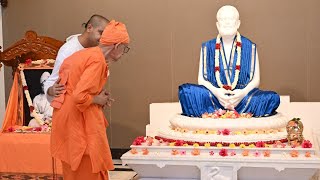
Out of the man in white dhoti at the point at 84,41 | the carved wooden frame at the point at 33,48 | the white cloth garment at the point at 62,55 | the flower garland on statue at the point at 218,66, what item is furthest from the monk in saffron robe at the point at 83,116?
the carved wooden frame at the point at 33,48

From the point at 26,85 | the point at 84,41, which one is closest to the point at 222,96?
the point at 84,41

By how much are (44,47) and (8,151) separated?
1.35 meters

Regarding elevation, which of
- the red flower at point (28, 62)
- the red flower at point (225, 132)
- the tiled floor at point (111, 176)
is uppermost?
the red flower at point (28, 62)

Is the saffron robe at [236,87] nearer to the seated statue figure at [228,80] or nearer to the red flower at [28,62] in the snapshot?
the seated statue figure at [228,80]

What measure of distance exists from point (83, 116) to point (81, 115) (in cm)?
2

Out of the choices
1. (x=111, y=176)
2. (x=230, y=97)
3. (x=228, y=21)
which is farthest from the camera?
(x=111, y=176)

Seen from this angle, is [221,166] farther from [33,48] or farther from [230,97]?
[33,48]

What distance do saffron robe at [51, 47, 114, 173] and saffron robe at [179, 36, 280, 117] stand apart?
6.26 feet

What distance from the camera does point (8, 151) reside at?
5.04 m

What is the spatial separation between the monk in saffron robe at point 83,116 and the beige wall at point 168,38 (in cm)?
357

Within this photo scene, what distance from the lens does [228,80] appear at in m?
4.93

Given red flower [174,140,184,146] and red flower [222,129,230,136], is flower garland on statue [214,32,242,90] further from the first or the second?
red flower [174,140,184,146]

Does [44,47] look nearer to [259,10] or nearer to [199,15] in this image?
[199,15]

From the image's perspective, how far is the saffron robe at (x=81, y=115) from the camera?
2.87 meters
